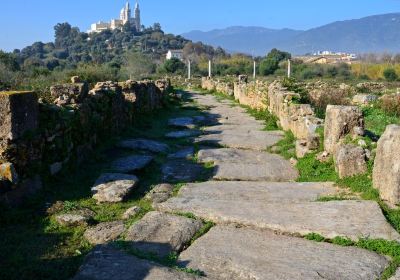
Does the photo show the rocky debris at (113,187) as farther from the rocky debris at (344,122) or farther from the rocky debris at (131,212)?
the rocky debris at (344,122)

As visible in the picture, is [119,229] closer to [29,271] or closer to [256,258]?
[29,271]

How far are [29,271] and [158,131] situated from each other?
7500mm

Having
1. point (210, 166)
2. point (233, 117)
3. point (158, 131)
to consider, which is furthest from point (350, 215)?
point (233, 117)

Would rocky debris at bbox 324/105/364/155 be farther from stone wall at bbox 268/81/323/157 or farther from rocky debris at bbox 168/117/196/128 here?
rocky debris at bbox 168/117/196/128

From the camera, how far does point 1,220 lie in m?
4.95

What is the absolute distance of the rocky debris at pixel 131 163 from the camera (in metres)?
7.04

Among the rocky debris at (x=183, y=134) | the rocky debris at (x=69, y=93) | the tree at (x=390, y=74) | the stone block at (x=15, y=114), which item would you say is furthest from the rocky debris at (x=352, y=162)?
the tree at (x=390, y=74)

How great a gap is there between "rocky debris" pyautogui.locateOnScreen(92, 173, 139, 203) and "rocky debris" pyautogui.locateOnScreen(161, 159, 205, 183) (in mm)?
709

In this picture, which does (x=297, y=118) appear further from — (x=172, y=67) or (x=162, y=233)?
(x=172, y=67)

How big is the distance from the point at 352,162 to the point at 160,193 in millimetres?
2448

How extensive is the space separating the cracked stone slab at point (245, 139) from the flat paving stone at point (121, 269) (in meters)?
5.42

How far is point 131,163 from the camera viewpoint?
7.32 metres

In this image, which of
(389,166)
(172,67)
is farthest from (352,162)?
(172,67)

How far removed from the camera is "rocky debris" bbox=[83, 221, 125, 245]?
4.58m
